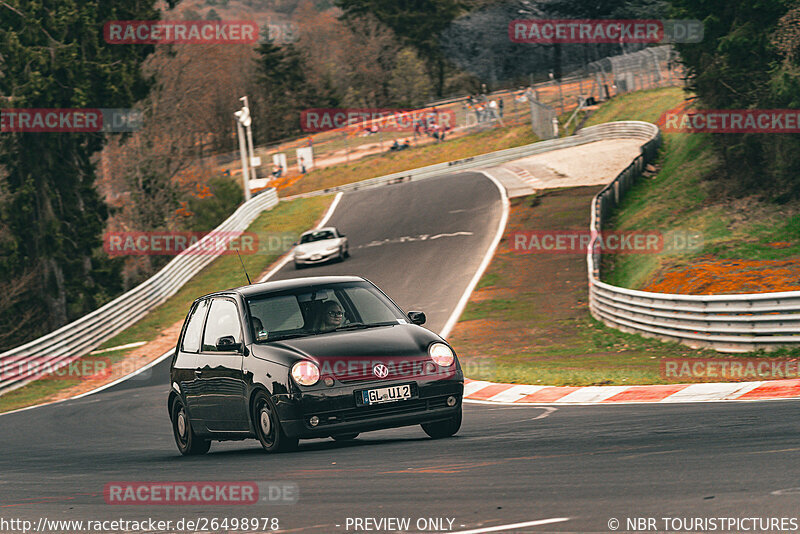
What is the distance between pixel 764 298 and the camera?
15633 millimetres

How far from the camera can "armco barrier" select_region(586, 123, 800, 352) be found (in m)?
15.5

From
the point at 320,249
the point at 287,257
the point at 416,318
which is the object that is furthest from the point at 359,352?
the point at 287,257

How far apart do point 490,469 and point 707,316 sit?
11.0 meters

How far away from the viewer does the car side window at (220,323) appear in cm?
1010

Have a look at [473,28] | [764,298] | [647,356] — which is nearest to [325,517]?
[764,298]

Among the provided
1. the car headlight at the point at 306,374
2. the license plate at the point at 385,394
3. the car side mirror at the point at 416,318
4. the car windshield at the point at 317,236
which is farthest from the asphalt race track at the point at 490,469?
the car windshield at the point at 317,236

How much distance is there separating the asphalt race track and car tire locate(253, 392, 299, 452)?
0.12 metres

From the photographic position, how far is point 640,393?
12.4m

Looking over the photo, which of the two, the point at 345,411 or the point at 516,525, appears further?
the point at 345,411

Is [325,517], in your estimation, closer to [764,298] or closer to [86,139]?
[764,298]

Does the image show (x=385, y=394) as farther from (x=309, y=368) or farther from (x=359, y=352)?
(x=309, y=368)

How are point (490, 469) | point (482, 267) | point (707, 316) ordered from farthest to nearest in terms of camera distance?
point (482, 267)
point (707, 316)
point (490, 469)

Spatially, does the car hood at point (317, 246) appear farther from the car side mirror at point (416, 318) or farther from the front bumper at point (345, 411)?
the front bumper at point (345, 411)

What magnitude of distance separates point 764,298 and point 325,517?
11142 millimetres
